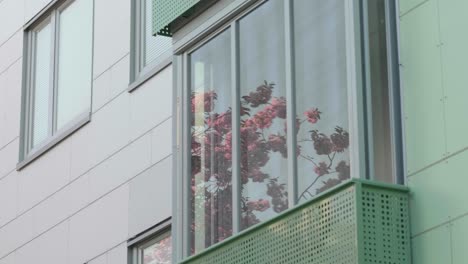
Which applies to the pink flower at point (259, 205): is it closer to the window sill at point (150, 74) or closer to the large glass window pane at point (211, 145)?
the large glass window pane at point (211, 145)

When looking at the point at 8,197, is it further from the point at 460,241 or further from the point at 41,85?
the point at 460,241

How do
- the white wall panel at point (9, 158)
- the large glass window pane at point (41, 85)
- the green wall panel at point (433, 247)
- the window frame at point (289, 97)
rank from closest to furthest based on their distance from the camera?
1. the green wall panel at point (433, 247)
2. the window frame at point (289, 97)
3. the large glass window pane at point (41, 85)
4. the white wall panel at point (9, 158)

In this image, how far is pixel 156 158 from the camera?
16766 mm

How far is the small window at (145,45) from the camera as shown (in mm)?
17578

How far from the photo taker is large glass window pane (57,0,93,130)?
19.5m

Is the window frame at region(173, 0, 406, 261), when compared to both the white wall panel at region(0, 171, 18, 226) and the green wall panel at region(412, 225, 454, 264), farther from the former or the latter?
the white wall panel at region(0, 171, 18, 226)

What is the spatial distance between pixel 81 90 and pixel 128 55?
180cm

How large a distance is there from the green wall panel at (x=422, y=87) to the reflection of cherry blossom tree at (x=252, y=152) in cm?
58

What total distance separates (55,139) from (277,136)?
767 cm

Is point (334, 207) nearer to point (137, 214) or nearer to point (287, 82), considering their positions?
point (287, 82)

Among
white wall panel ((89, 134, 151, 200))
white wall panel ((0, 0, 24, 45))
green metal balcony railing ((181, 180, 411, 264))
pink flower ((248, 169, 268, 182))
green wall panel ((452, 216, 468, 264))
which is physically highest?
white wall panel ((0, 0, 24, 45))

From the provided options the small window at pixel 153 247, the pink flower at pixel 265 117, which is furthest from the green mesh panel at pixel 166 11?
the small window at pixel 153 247

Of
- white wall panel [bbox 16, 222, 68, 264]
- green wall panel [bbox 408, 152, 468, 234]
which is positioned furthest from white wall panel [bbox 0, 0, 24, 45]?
green wall panel [bbox 408, 152, 468, 234]

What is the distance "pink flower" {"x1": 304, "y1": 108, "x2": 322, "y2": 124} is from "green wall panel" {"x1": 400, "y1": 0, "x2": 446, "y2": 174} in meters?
0.84
